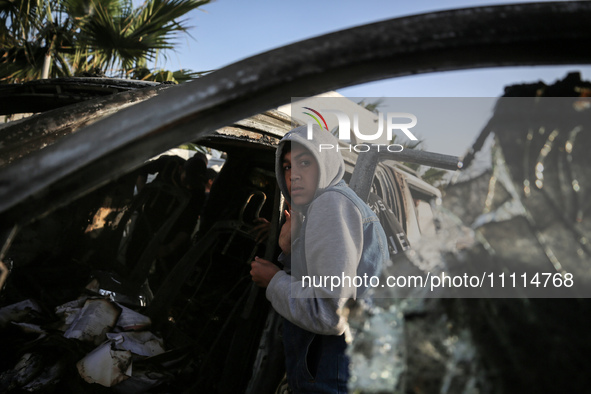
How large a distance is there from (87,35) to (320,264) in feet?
24.2

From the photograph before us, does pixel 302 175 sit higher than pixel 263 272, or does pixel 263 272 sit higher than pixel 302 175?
pixel 302 175

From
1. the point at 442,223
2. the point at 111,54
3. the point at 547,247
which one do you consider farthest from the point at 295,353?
the point at 111,54

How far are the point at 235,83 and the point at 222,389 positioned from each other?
232 centimetres

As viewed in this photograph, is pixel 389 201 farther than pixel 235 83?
Yes

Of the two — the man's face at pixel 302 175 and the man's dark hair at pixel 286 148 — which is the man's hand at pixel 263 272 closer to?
the man's face at pixel 302 175

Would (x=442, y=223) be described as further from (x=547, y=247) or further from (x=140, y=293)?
(x=140, y=293)

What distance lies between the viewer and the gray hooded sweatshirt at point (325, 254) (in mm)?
1403

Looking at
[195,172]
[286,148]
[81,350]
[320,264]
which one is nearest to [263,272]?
[320,264]

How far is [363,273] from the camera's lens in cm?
140

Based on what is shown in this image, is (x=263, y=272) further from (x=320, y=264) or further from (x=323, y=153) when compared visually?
(x=323, y=153)

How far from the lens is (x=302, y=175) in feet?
5.55

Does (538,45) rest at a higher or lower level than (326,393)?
higher

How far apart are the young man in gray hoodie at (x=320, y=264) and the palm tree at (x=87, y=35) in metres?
5.82

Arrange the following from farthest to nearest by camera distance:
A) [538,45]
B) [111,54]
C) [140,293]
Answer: [111,54], [140,293], [538,45]
